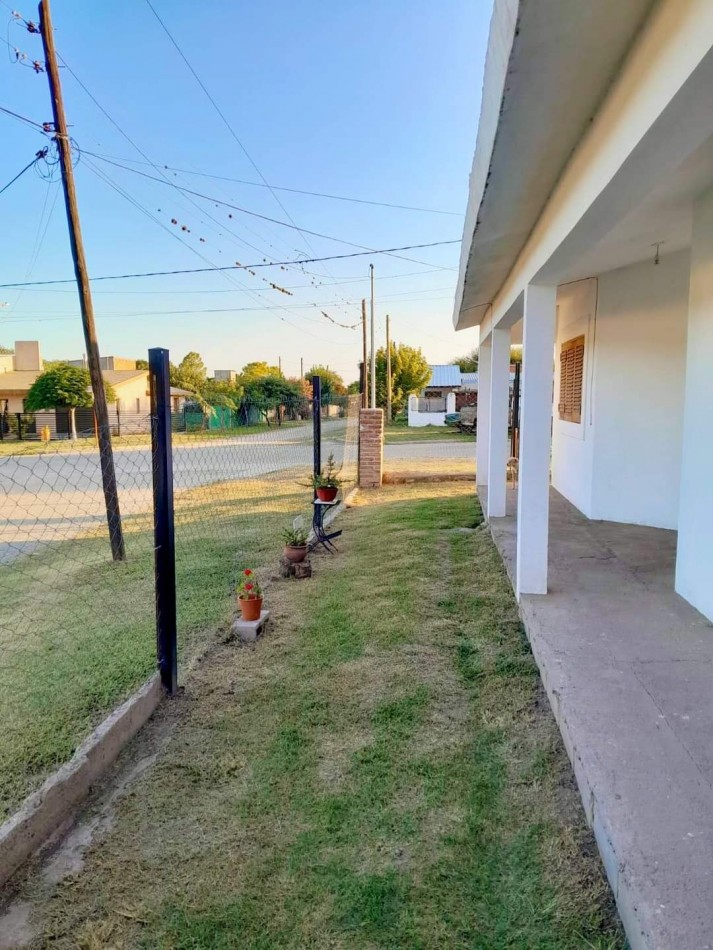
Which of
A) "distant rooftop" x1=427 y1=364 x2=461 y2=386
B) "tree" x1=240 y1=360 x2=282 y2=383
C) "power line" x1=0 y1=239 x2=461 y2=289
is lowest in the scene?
"distant rooftop" x1=427 y1=364 x2=461 y2=386

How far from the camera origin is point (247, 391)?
36406mm

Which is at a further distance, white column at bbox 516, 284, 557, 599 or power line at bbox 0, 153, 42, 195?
power line at bbox 0, 153, 42, 195

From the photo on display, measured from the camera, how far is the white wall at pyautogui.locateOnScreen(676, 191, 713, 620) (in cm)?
329

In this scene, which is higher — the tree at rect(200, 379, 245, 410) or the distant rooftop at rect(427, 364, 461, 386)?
the distant rooftop at rect(427, 364, 461, 386)

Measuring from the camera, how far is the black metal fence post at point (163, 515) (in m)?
2.77

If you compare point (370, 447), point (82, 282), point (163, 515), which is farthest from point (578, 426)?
point (82, 282)

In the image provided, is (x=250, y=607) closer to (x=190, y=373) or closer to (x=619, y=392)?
(x=619, y=392)

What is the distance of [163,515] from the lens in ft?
9.31

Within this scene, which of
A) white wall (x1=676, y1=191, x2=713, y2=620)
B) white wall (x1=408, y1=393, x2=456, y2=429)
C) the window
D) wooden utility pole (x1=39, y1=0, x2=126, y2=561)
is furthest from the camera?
white wall (x1=408, y1=393, x2=456, y2=429)

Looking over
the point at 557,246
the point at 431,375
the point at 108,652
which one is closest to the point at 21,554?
the point at 108,652

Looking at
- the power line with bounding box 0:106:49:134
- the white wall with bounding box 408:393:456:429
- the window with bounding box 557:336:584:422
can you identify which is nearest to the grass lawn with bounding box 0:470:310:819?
the window with bounding box 557:336:584:422

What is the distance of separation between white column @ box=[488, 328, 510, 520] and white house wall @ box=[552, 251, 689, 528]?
92 cm

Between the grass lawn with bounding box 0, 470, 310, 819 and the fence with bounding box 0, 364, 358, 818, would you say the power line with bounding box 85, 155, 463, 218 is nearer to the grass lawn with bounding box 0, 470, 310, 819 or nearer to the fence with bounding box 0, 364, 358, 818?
the fence with bounding box 0, 364, 358, 818

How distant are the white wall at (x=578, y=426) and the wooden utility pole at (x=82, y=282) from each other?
16.5ft
